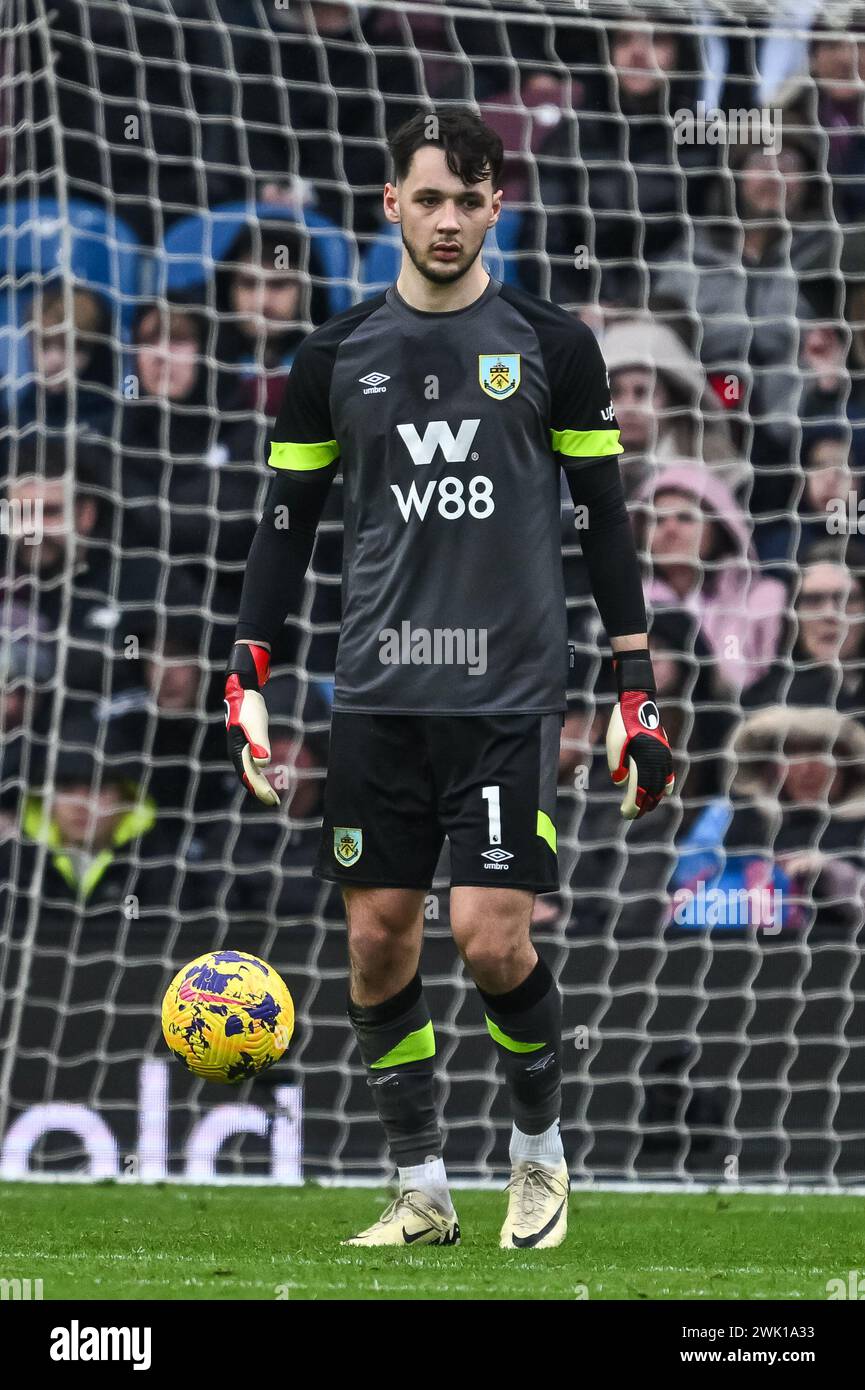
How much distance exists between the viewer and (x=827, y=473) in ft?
19.6

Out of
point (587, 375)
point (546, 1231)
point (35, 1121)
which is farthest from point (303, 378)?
point (35, 1121)

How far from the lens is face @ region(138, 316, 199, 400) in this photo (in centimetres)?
583

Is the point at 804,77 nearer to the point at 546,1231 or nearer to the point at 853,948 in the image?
the point at 853,948

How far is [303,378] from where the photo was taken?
3.78 meters

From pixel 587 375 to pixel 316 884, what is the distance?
2.18 meters

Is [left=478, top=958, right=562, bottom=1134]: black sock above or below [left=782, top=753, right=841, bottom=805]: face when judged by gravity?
below

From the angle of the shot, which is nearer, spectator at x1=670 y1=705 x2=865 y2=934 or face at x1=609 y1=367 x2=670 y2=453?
spectator at x1=670 y1=705 x2=865 y2=934

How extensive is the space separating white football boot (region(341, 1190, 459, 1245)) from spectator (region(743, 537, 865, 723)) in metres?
2.45

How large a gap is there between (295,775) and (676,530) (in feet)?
4.23

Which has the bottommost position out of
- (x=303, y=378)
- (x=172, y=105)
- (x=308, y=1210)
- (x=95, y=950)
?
(x=308, y=1210)

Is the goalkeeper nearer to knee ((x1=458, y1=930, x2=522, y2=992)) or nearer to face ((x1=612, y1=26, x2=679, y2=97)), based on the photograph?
knee ((x1=458, y1=930, x2=522, y2=992))

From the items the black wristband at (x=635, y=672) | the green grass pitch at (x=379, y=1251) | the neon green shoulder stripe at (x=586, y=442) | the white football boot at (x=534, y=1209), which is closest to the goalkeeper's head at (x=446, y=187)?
the neon green shoulder stripe at (x=586, y=442)

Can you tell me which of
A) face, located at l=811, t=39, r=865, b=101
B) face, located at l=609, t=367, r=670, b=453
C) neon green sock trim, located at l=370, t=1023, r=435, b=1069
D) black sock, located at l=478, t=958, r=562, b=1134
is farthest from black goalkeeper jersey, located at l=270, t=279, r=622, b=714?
face, located at l=811, t=39, r=865, b=101

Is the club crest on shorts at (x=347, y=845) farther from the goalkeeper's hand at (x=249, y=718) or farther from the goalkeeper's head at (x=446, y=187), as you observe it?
the goalkeeper's head at (x=446, y=187)
